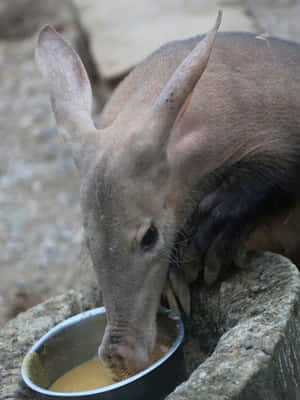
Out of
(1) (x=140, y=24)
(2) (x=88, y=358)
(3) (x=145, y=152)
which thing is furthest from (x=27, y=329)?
(1) (x=140, y=24)

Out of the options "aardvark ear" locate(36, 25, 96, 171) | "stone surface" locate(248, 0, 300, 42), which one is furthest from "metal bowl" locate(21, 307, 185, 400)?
"stone surface" locate(248, 0, 300, 42)

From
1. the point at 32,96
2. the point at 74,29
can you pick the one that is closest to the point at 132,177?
the point at 32,96

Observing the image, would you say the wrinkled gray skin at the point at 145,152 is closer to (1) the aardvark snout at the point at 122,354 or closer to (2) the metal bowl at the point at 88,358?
(1) the aardvark snout at the point at 122,354

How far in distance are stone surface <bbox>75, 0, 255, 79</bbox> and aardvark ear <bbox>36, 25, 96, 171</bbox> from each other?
2.80 metres

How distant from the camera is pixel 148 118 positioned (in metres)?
2.26

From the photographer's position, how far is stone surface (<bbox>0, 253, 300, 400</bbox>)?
1.82m

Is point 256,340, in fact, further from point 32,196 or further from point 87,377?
point 32,196

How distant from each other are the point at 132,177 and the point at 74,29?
670 centimetres

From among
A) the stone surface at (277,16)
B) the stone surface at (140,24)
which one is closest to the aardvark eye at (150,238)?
the stone surface at (140,24)

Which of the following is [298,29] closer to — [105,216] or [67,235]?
[67,235]

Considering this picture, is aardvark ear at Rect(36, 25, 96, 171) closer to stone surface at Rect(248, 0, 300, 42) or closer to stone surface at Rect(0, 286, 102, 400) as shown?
stone surface at Rect(0, 286, 102, 400)

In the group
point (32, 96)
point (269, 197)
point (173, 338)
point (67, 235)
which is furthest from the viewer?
point (32, 96)

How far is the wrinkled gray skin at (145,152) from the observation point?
222cm

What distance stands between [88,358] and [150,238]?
68 centimetres
